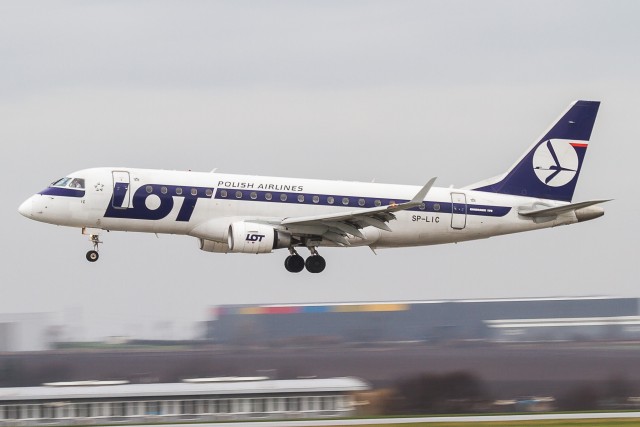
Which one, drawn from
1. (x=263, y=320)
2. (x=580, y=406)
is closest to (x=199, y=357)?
(x=263, y=320)

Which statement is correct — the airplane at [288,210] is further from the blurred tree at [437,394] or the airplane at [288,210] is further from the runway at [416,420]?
the blurred tree at [437,394]

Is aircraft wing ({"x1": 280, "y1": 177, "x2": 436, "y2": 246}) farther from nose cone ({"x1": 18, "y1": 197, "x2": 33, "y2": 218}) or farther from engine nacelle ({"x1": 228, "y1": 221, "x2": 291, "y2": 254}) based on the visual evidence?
nose cone ({"x1": 18, "y1": 197, "x2": 33, "y2": 218})

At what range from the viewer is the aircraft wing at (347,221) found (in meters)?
58.8

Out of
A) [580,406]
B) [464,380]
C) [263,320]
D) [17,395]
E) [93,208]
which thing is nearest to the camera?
[93,208]

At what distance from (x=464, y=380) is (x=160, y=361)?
26.8 meters

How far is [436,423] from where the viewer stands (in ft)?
224

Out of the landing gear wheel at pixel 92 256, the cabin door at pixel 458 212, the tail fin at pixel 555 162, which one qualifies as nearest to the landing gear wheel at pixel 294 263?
the cabin door at pixel 458 212

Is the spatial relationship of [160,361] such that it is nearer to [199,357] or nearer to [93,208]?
[199,357]

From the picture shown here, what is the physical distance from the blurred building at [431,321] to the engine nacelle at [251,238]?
49.7 m

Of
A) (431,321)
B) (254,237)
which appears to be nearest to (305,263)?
(254,237)

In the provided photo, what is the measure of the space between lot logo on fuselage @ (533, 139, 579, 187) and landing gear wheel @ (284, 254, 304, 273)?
1384 cm

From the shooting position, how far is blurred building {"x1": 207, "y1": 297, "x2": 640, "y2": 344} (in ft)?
366

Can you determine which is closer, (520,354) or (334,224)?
(334,224)

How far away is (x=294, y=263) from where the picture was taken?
6284 cm
